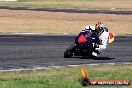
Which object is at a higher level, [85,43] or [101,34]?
[101,34]

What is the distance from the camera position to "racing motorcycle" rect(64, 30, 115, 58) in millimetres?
24016

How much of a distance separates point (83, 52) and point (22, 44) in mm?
6567

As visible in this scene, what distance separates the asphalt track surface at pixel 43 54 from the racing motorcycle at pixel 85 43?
345 millimetres

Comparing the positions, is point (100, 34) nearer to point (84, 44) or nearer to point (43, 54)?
point (84, 44)

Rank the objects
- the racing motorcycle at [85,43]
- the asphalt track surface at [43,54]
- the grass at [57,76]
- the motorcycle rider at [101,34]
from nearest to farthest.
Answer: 1. the grass at [57,76]
2. the asphalt track surface at [43,54]
3. the motorcycle rider at [101,34]
4. the racing motorcycle at [85,43]

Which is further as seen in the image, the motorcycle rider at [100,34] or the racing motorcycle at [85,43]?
the racing motorcycle at [85,43]

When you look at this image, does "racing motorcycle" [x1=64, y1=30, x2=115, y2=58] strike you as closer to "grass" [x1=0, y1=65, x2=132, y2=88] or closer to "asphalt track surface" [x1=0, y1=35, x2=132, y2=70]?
"asphalt track surface" [x1=0, y1=35, x2=132, y2=70]

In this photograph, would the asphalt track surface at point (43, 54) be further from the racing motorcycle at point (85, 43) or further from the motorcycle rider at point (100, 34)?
the motorcycle rider at point (100, 34)

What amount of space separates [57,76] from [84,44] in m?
6.38

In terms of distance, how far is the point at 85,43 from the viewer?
949 inches

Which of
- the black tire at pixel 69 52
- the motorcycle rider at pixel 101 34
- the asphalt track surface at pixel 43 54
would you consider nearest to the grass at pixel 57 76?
the asphalt track surface at pixel 43 54

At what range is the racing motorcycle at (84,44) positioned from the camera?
2403 centimetres

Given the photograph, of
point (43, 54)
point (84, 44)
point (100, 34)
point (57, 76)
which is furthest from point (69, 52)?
point (57, 76)

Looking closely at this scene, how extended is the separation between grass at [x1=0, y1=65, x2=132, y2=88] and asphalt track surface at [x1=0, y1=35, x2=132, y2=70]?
165 centimetres
